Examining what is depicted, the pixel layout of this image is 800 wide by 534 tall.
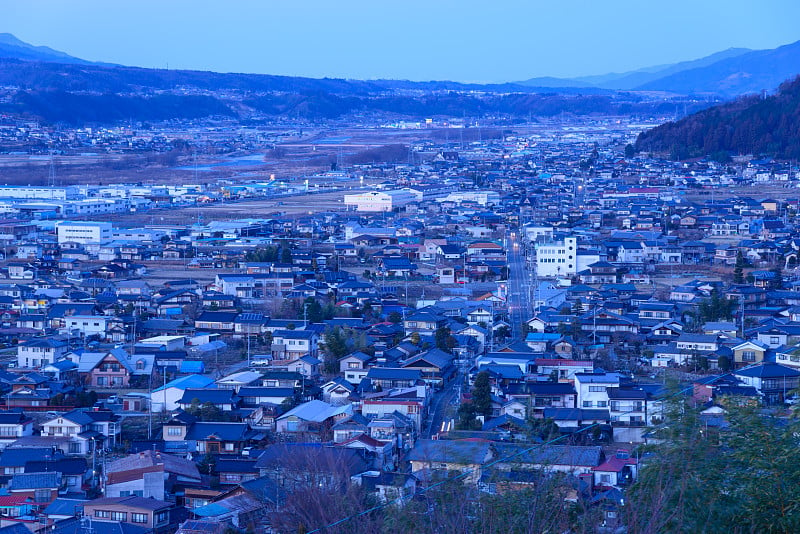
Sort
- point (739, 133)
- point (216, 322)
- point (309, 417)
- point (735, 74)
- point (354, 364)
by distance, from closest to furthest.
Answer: point (309, 417) → point (354, 364) → point (216, 322) → point (739, 133) → point (735, 74)

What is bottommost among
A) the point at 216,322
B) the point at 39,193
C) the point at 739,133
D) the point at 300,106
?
the point at 39,193

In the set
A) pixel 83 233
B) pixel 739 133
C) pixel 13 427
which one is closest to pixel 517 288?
pixel 13 427

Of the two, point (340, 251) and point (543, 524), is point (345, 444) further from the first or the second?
point (340, 251)

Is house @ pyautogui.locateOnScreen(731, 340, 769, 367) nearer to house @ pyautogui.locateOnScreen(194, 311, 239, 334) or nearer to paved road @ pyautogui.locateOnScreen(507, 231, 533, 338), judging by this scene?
paved road @ pyautogui.locateOnScreen(507, 231, 533, 338)

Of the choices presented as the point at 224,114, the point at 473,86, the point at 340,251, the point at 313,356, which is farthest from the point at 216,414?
the point at 473,86

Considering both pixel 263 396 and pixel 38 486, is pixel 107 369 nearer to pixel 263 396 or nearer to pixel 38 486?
pixel 263 396

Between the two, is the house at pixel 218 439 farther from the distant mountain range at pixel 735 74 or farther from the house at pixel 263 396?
the distant mountain range at pixel 735 74
